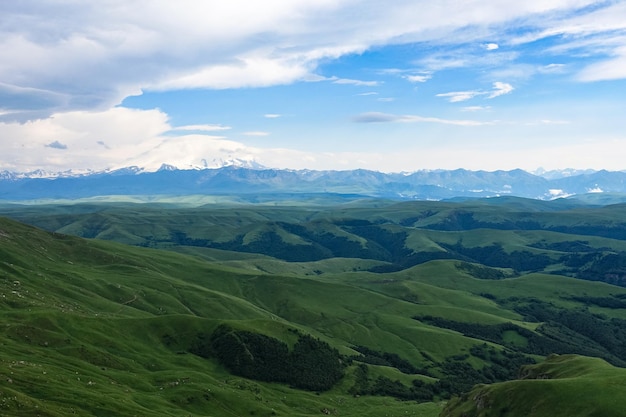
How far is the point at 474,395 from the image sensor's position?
5674 inches

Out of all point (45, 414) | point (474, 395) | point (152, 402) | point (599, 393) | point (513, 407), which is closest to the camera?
point (45, 414)

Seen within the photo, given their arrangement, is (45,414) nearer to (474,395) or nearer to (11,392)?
(11,392)

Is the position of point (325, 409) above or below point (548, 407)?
below

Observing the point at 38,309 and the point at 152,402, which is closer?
the point at 152,402

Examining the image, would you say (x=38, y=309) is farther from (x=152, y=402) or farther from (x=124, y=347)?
(x=152, y=402)

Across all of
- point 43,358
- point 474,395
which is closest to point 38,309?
point 43,358

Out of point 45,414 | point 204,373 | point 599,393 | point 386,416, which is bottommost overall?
point 386,416

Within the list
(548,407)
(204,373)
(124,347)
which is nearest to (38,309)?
(124,347)

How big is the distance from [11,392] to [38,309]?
95647 mm

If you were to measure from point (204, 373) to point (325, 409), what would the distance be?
4366 cm

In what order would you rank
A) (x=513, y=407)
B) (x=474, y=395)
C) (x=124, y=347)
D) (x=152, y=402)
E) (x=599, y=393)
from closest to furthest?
(x=599, y=393), (x=513, y=407), (x=152, y=402), (x=474, y=395), (x=124, y=347)

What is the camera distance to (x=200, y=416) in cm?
13825

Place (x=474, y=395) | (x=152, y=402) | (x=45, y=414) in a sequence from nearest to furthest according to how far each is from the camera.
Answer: (x=45, y=414) → (x=152, y=402) → (x=474, y=395)

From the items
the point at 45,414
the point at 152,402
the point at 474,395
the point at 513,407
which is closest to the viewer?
the point at 45,414
